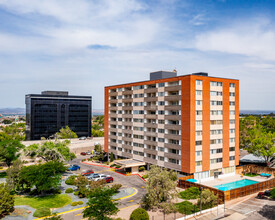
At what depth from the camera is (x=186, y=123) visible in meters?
64.2

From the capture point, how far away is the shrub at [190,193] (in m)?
51.6

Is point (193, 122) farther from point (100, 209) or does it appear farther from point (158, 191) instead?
point (100, 209)

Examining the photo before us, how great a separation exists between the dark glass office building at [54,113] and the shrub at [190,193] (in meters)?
123

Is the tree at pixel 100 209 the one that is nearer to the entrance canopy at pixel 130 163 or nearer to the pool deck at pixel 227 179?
the pool deck at pixel 227 179

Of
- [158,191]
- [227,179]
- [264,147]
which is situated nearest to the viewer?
[158,191]

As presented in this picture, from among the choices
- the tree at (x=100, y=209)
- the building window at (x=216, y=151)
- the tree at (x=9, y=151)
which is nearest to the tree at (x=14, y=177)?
the tree at (x=9, y=151)

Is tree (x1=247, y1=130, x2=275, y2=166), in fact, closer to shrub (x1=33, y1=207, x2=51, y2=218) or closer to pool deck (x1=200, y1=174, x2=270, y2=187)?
pool deck (x1=200, y1=174, x2=270, y2=187)

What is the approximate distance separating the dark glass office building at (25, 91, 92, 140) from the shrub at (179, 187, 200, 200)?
402 ft

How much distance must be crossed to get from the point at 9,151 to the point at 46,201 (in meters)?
28.6

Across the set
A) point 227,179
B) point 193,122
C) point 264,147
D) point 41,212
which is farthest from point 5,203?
point 264,147

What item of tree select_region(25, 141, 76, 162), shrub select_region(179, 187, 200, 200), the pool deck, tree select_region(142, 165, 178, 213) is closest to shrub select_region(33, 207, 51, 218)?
tree select_region(142, 165, 178, 213)

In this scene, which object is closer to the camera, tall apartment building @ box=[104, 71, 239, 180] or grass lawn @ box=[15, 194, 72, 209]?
grass lawn @ box=[15, 194, 72, 209]

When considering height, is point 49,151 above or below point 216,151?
below

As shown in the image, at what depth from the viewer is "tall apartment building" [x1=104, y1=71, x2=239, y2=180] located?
6438 cm
